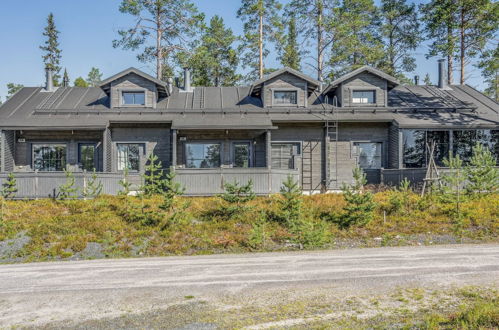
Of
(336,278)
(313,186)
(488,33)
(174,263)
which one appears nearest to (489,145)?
(313,186)

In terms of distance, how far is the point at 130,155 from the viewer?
18266 mm

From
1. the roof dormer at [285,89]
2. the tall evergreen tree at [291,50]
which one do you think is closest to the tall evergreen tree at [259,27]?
the tall evergreen tree at [291,50]

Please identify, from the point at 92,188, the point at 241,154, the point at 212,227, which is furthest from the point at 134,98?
the point at 212,227

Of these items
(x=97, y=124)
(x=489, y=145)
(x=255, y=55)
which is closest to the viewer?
(x=97, y=124)

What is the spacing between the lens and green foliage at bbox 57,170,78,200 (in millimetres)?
13889

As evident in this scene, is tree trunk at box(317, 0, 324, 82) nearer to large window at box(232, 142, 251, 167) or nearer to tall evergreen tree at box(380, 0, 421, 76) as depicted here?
tall evergreen tree at box(380, 0, 421, 76)

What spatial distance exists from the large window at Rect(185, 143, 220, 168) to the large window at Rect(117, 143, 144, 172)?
7.60ft

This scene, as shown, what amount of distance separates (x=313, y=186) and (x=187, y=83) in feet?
32.0

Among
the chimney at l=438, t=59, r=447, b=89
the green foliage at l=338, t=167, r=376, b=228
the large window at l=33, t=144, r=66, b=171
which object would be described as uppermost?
the chimney at l=438, t=59, r=447, b=89

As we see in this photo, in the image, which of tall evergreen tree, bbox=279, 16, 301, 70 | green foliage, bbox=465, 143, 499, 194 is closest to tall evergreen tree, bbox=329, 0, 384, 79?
tall evergreen tree, bbox=279, 16, 301, 70

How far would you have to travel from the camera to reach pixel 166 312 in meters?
5.28

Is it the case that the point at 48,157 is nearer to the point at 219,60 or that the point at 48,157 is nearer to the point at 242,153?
the point at 242,153

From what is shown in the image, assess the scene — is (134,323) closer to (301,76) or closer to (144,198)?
(144,198)

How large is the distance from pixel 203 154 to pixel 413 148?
33.5 feet
